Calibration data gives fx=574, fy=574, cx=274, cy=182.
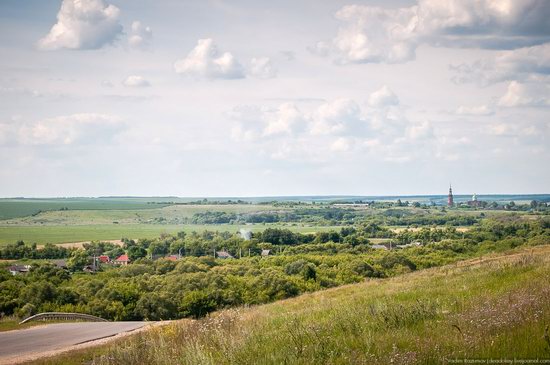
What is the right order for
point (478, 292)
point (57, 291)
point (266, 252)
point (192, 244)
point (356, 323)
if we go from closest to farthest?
point (356, 323) < point (478, 292) < point (57, 291) < point (266, 252) < point (192, 244)

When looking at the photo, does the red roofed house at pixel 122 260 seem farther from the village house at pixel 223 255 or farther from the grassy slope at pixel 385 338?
the grassy slope at pixel 385 338

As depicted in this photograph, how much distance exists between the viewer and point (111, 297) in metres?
43.8

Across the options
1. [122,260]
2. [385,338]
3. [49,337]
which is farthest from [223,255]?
[385,338]

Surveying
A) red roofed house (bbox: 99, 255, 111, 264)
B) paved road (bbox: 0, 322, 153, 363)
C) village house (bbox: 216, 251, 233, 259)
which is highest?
paved road (bbox: 0, 322, 153, 363)

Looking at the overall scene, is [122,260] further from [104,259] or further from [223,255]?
[223,255]

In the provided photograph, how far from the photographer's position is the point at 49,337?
1852 centimetres

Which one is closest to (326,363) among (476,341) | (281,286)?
(476,341)

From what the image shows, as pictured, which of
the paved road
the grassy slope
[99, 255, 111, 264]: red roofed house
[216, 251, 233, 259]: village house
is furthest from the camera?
[216, 251, 233, 259]: village house

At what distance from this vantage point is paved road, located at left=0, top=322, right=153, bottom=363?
1605 centimetres

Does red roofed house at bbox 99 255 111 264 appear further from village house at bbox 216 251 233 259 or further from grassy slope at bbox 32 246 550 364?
grassy slope at bbox 32 246 550 364

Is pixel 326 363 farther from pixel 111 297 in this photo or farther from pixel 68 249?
pixel 68 249

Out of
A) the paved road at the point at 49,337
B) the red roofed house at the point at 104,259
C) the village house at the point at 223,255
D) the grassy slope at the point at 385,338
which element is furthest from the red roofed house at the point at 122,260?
the grassy slope at the point at 385,338

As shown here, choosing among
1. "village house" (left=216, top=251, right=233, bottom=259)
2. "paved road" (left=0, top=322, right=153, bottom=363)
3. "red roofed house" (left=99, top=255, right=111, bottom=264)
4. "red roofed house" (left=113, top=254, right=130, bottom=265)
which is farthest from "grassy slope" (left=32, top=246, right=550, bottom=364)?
"village house" (left=216, top=251, right=233, bottom=259)

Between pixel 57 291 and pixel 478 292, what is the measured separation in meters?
34.7
